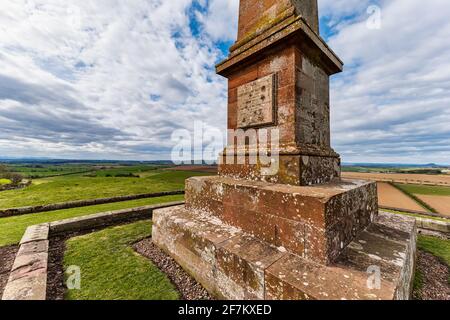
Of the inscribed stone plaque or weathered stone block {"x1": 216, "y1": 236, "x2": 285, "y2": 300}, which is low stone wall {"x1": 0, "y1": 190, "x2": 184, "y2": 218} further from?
weathered stone block {"x1": 216, "y1": 236, "x2": 285, "y2": 300}

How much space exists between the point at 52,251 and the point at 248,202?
4.47 meters

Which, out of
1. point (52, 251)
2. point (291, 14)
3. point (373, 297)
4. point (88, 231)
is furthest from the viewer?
point (88, 231)

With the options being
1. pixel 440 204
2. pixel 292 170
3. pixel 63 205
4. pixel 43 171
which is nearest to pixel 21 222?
pixel 63 205

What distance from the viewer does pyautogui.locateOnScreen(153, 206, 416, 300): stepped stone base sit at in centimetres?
193

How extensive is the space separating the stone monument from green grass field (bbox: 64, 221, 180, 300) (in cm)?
56

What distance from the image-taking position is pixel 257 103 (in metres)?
4.00

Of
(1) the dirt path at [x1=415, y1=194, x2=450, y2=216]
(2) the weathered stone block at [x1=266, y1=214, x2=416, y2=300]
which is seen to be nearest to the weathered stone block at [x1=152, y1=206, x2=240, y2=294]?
(2) the weathered stone block at [x1=266, y1=214, x2=416, y2=300]

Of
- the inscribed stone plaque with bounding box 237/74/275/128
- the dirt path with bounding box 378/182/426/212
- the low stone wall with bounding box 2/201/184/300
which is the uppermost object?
the inscribed stone plaque with bounding box 237/74/275/128

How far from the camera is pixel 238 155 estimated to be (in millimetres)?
4230

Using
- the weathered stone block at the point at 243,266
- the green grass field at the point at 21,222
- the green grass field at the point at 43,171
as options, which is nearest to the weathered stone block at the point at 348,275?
the weathered stone block at the point at 243,266

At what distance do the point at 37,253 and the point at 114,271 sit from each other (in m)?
1.70
